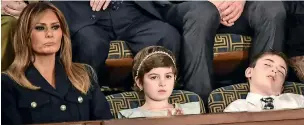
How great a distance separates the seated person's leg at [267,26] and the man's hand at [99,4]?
18.3 inches

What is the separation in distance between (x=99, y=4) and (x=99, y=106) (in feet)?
1.34

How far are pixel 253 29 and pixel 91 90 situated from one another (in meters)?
0.61

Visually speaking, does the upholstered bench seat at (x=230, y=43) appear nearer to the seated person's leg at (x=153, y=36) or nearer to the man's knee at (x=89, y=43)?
the seated person's leg at (x=153, y=36)

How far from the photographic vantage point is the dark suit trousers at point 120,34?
8.73 feet

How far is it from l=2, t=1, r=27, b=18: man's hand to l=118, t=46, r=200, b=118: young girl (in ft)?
1.34

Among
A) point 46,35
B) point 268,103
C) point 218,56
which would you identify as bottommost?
point 268,103

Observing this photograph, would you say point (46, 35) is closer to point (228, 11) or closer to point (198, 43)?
point (198, 43)

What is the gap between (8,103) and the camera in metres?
2.43

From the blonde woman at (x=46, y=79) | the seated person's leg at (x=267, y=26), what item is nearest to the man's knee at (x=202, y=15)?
the seated person's leg at (x=267, y=26)

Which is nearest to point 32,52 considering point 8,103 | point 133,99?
point 8,103

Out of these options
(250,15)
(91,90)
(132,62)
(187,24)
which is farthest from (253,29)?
(91,90)

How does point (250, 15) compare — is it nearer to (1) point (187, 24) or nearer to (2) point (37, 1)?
(1) point (187, 24)

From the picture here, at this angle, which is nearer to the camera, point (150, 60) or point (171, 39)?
point (150, 60)

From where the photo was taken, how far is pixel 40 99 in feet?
8.03
